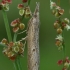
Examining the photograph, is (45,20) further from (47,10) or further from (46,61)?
(46,61)

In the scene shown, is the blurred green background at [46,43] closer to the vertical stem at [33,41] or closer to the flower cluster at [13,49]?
the vertical stem at [33,41]

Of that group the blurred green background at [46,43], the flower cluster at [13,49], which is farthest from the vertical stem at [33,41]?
the blurred green background at [46,43]

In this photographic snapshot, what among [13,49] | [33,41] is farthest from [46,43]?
[13,49]

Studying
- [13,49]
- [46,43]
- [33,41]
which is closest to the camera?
[13,49]

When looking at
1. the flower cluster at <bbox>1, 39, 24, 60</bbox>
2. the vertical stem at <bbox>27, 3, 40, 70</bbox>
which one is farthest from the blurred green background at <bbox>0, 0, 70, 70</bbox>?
the flower cluster at <bbox>1, 39, 24, 60</bbox>

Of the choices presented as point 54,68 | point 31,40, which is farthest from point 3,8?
point 54,68

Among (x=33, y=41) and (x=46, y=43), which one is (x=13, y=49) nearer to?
(x=33, y=41)
